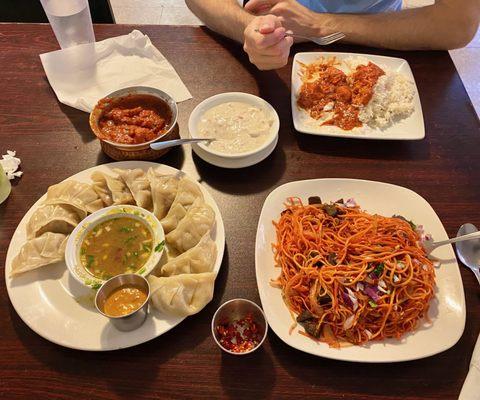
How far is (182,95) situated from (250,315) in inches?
55.8

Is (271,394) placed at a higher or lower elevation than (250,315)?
lower

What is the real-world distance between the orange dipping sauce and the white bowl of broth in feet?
0.22

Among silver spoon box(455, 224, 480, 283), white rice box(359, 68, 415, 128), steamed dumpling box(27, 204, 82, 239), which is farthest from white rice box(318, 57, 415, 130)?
steamed dumpling box(27, 204, 82, 239)

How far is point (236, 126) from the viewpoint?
2.06m

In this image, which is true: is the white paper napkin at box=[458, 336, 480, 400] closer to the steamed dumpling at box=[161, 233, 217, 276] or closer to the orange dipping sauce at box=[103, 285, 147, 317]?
the steamed dumpling at box=[161, 233, 217, 276]

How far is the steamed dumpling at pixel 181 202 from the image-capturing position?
176 centimetres

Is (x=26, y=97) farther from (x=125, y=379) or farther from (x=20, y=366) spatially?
(x=125, y=379)

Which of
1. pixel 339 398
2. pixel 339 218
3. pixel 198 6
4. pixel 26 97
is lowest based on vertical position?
pixel 339 398

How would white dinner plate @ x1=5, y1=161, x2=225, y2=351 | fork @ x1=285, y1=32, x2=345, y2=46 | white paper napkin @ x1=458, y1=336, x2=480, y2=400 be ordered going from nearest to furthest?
white paper napkin @ x1=458, y1=336, x2=480, y2=400 < white dinner plate @ x1=5, y1=161, x2=225, y2=351 < fork @ x1=285, y1=32, x2=345, y2=46

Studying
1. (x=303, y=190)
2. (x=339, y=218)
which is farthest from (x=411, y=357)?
(x=303, y=190)

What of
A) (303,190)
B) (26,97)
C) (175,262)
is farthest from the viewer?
(26,97)

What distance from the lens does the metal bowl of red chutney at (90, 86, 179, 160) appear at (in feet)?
6.42

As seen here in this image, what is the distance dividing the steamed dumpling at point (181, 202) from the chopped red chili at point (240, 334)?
0.52 meters

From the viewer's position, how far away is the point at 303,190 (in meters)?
1.89
